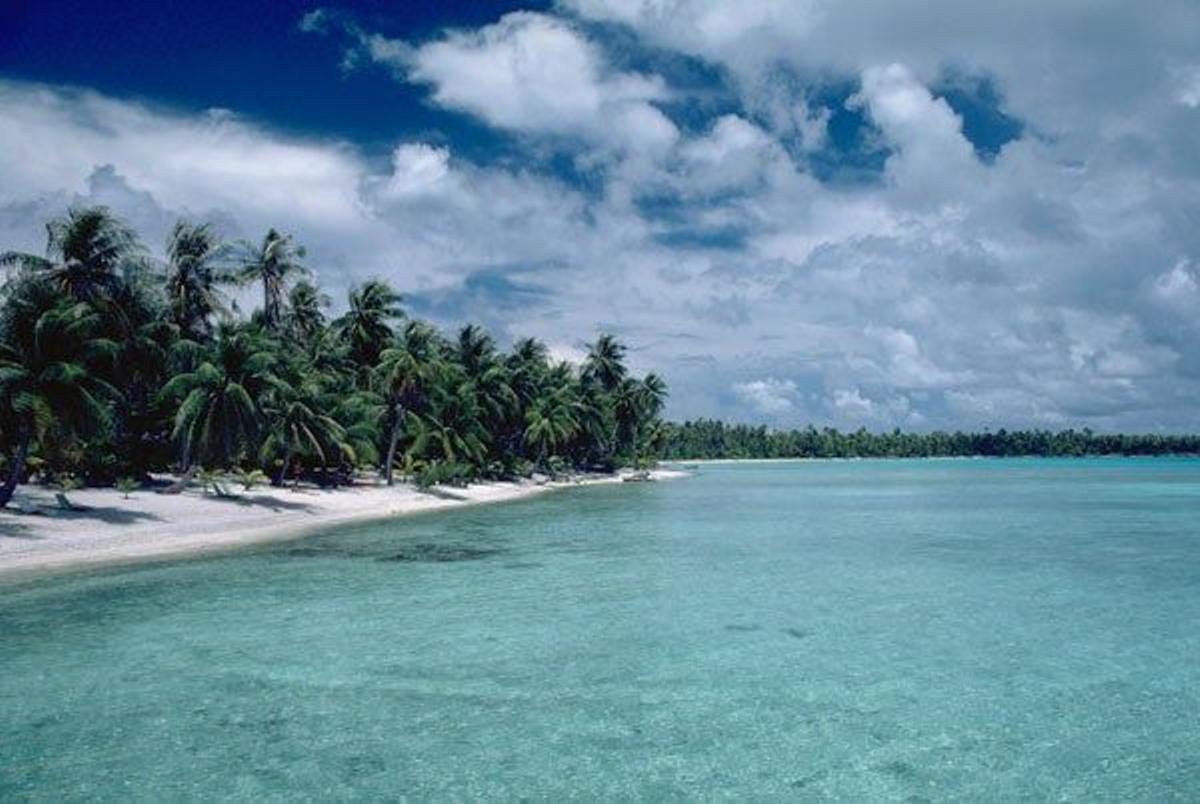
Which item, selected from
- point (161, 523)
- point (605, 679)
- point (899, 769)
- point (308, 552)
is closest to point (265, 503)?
point (161, 523)

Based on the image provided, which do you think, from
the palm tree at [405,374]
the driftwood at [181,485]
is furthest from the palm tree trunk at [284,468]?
the palm tree at [405,374]

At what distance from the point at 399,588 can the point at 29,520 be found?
15257mm

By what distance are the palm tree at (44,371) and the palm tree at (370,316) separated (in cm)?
3645

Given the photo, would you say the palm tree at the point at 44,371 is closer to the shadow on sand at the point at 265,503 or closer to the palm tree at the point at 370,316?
the shadow on sand at the point at 265,503

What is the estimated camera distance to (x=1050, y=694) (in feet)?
40.0

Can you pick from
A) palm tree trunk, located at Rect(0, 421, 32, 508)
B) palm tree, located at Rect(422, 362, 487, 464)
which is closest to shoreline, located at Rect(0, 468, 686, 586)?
palm tree trunk, located at Rect(0, 421, 32, 508)

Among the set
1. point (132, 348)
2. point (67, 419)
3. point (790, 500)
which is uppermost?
point (132, 348)

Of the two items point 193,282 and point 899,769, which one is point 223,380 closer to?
point 193,282

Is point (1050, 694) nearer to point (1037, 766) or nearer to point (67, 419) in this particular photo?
point (1037, 766)

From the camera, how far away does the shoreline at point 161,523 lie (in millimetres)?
25156

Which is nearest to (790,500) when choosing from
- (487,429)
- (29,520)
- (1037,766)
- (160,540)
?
(487,429)

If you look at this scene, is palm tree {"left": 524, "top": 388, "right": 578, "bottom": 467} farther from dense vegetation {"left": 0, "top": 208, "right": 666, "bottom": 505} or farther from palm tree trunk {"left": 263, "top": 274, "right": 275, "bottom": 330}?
palm tree trunk {"left": 263, "top": 274, "right": 275, "bottom": 330}

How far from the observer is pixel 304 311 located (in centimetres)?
6575

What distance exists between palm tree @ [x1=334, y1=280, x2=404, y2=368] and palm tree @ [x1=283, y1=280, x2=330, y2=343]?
2.18 m
